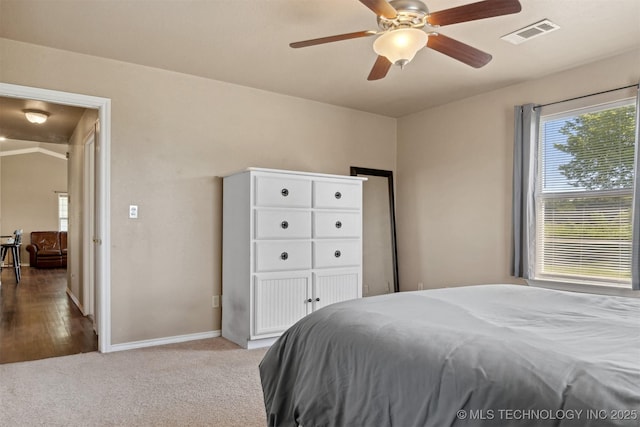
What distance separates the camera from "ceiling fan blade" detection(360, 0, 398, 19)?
1924mm

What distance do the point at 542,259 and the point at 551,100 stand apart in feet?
4.63

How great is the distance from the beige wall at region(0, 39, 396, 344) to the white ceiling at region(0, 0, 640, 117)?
6.2 inches

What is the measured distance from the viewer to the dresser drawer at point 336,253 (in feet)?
12.5

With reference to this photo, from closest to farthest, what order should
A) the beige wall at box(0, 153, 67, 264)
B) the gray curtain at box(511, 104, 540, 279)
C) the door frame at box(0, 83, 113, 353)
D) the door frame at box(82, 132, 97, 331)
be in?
the door frame at box(0, 83, 113, 353)
the gray curtain at box(511, 104, 540, 279)
the door frame at box(82, 132, 97, 331)
the beige wall at box(0, 153, 67, 264)

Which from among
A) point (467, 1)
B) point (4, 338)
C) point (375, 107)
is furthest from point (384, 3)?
point (4, 338)

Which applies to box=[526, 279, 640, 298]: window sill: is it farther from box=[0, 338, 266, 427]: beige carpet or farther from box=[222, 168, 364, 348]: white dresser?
box=[0, 338, 266, 427]: beige carpet

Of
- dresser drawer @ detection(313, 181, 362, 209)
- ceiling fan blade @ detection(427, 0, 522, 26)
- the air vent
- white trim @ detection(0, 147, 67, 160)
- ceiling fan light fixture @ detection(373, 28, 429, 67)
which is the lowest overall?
dresser drawer @ detection(313, 181, 362, 209)

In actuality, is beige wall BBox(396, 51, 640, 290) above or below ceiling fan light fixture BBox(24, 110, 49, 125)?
below

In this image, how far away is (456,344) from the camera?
47.7 inches

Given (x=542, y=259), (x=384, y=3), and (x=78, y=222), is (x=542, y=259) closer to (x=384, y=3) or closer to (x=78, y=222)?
(x=384, y=3)

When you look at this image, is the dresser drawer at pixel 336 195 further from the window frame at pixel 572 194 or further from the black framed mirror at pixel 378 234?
the window frame at pixel 572 194

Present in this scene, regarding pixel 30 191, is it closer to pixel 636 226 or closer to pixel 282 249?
pixel 282 249

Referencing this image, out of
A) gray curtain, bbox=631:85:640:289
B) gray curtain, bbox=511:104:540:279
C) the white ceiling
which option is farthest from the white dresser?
gray curtain, bbox=631:85:640:289

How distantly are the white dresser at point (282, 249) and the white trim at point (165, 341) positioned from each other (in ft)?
0.53
